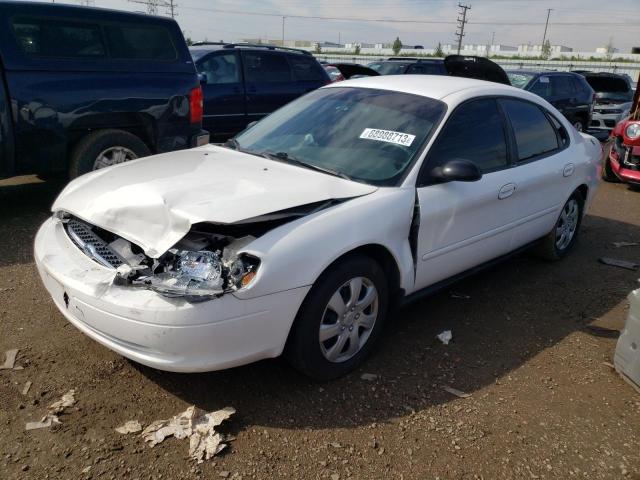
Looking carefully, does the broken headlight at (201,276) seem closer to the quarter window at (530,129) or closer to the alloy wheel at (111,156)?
the quarter window at (530,129)

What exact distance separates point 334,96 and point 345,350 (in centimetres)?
192

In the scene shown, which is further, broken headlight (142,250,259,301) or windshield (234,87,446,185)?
windshield (234,87,446,185)

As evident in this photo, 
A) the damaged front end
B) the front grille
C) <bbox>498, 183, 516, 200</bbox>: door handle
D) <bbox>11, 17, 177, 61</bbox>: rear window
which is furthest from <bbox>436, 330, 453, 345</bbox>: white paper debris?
<bbox>11, 17, 177, 61</bbox>: rear window

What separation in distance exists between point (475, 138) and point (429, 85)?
0.50m

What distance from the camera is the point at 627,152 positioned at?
27.2 feet

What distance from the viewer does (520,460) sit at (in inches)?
103

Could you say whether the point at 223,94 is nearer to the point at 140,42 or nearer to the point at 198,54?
the point at 198,54

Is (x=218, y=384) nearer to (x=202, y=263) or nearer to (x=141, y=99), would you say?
(x=202, y=263)

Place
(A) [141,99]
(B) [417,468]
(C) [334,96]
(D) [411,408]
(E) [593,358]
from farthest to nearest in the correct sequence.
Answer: (A) [141,99], (C) [334,96], (E) [593,358], (D) [411,408], (B) [417,468]

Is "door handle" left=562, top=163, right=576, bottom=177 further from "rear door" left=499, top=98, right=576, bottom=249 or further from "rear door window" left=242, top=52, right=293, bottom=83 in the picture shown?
"rear door window" left=242, top=52, right=293, bottom=83

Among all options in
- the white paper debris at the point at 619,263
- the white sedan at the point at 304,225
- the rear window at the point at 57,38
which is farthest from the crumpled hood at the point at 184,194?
the white paper debris at the point at 619,263

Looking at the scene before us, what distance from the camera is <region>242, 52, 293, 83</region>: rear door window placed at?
30.0 ft

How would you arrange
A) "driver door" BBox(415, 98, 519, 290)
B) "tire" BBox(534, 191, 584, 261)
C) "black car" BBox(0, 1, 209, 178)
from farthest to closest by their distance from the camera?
"black car" BBox(0, 1, 209, 178) < "tire" BBox(534, 191, 584, 261) < "driver door" BBox(415, 98, 519, 290)

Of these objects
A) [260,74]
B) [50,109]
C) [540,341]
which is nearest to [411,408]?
[540,341]
